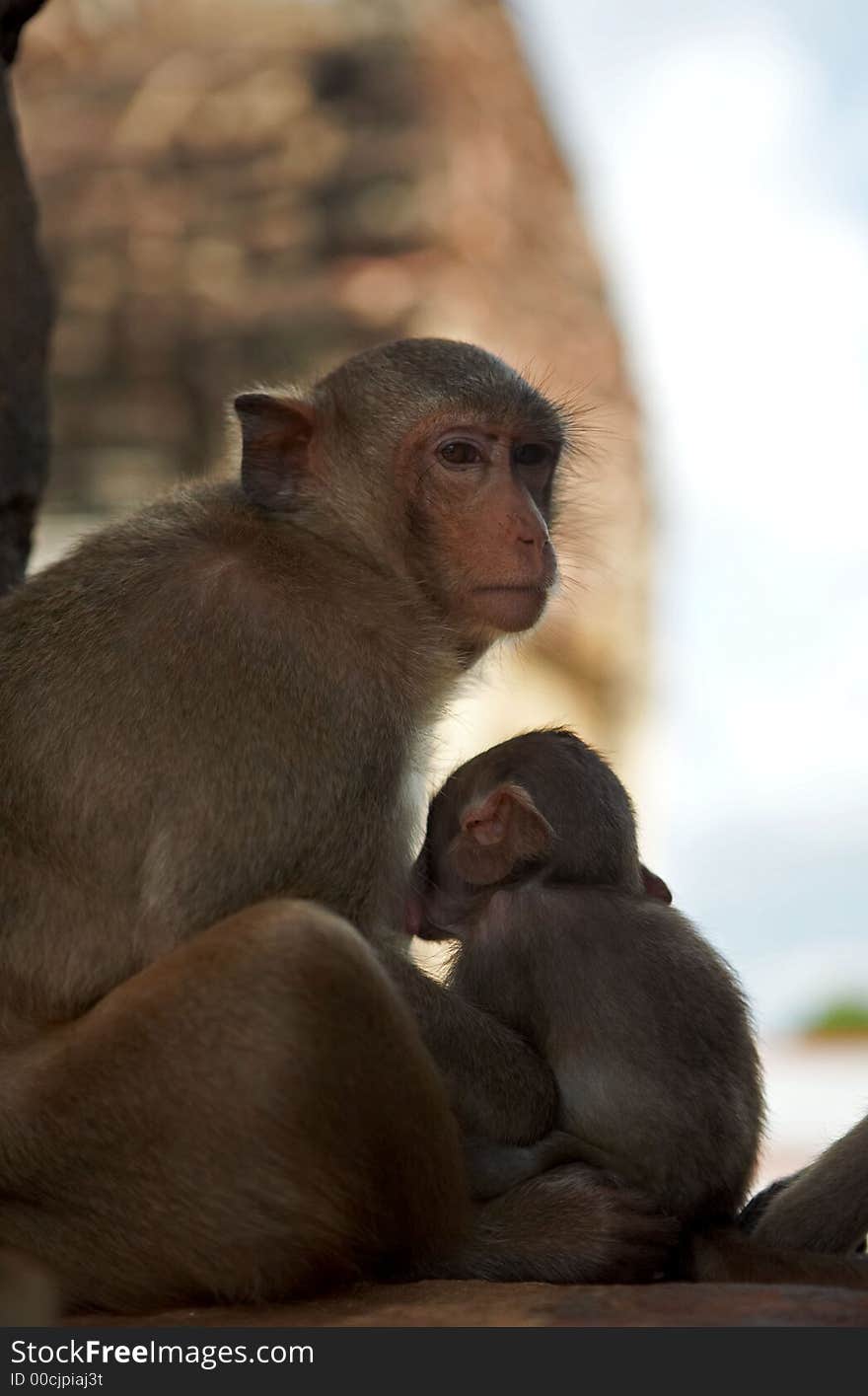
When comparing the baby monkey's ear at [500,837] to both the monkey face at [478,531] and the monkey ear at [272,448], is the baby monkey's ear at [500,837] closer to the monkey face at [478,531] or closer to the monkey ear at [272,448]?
the monkey face at [478,531]

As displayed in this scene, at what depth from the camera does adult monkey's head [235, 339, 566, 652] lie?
4.63m

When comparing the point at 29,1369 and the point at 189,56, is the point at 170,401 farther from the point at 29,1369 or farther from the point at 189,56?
the point at 29,1369

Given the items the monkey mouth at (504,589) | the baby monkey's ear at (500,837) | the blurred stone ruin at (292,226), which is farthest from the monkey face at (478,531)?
the blurred stone ruin at (292,226)

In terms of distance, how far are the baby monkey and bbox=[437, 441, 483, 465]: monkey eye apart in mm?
798

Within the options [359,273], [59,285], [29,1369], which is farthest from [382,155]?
[29,1369]

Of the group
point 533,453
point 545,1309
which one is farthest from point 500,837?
point 545,1309

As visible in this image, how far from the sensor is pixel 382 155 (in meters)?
13.0

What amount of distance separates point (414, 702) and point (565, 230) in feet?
35.1

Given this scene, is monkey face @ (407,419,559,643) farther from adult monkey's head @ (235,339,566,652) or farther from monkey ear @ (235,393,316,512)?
monkey ear @ (235,393,316,512)

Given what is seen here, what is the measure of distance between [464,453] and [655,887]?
1277 mm

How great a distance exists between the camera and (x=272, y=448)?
4773mm

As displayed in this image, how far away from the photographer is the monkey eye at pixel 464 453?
4738mm

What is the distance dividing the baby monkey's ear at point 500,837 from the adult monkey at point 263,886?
0.28 metres

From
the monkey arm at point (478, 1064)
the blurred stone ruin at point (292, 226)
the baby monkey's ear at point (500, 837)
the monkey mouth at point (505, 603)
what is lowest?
the monkey arm at point (478, 1064)
